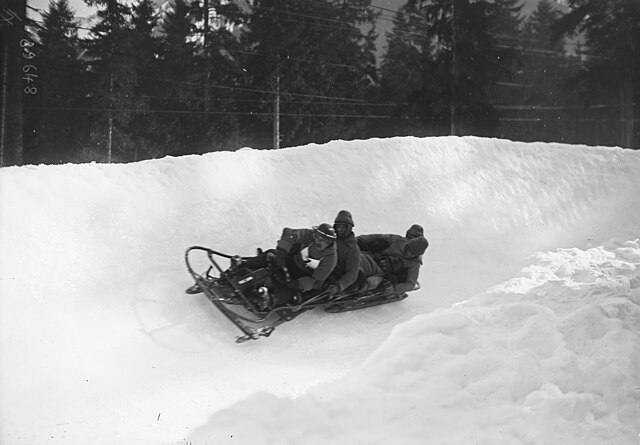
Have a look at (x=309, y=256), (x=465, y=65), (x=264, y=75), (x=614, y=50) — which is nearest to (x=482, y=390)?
(x=309, y=256)

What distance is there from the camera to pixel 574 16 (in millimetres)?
26828

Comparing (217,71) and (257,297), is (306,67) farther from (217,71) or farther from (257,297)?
(257,297)

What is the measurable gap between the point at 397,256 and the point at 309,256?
157 cm

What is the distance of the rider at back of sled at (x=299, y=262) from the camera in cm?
681

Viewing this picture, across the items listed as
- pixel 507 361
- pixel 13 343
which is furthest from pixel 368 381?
pixel 13 343

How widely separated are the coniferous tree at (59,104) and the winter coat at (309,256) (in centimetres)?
1639

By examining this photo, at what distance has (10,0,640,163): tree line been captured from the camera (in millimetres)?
20984

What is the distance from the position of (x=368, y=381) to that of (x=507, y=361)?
51.8 inches

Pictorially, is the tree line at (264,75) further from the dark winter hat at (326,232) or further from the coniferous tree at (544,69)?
the dark winter hat at (326,232)

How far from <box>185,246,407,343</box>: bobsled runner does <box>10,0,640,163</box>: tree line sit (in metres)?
16.0

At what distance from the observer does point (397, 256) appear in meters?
8.10

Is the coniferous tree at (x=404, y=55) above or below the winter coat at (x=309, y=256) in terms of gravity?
above

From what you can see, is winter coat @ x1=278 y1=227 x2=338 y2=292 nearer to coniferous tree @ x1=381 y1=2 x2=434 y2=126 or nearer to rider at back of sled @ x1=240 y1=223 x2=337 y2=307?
rider at back of sled @ x1=240 y1=223 x2=337 y2=307

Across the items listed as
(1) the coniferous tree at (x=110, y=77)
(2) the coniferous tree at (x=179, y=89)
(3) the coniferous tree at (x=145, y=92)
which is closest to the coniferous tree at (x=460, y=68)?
(2) the coniferous tree at (x=179, y=89)
